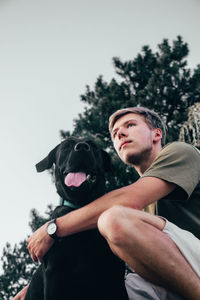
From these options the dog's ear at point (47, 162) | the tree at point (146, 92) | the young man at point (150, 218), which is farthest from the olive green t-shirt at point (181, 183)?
the tree at point (146, 92)

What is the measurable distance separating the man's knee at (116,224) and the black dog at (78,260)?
596mm

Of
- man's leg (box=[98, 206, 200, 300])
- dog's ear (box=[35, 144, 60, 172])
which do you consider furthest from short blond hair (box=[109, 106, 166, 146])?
man's leg (box=[98, 206, 200, 300])

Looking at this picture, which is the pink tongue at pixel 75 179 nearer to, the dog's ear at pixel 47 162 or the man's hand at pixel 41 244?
the dog's ear at pixel 47 162

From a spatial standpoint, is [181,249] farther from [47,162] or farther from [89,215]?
[47,162]

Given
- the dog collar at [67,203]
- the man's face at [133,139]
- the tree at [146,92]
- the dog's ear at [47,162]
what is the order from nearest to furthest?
the dog collar at [67,203] < the man's face at [133,139] < the dog's ear at [47,162] < the tree at [146,92]

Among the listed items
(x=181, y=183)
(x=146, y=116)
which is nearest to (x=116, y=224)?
(x=181, y=183)

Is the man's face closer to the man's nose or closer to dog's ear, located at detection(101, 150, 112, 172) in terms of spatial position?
the man's nose

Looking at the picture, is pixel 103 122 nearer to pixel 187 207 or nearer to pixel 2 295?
pixel 2 295

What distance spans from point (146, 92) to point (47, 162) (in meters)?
7.72

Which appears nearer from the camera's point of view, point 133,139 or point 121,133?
point 133,139

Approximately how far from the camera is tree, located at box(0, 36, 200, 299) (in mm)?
9500

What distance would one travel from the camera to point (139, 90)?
10.0m

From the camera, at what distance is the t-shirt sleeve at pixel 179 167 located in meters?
1.82

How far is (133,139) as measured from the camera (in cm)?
243
